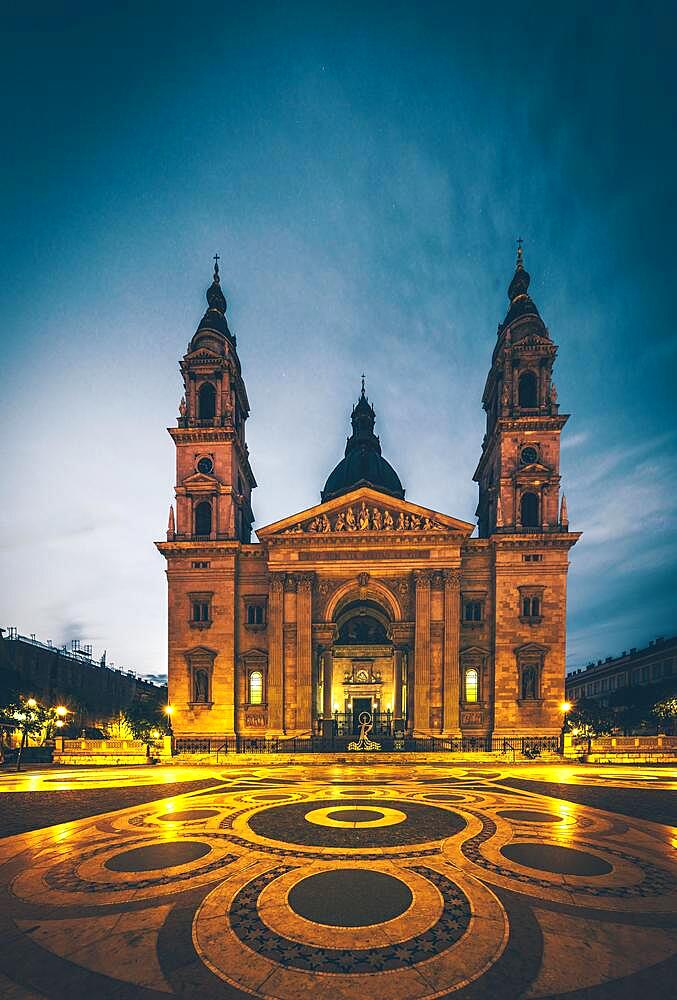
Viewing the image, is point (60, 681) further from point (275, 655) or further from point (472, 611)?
point (472, 611)

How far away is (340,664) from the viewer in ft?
194

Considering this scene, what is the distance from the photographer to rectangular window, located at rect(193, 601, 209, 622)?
48562 mm

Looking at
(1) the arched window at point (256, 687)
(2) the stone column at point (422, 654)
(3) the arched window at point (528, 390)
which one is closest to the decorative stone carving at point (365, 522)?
(2) the stone column at point (422, 654)

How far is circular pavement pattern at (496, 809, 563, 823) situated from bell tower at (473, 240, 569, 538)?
108ft

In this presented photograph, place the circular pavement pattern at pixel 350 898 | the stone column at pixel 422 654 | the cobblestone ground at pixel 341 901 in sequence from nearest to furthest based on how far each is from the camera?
the cobblestone ground at pixel 341 901
the circular pavement pattern at pixel 350 898
the stone column at pixel 422 654

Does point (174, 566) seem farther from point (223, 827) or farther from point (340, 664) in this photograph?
point (223, 827)

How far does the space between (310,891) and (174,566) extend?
4217cm


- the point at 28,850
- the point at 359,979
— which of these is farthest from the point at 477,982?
the point at 28,850

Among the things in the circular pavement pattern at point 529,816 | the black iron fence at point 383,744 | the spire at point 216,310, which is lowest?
the black iron fence at point 383,744

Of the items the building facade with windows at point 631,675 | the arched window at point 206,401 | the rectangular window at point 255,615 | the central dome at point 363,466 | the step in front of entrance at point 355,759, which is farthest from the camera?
the central dome at point 363,466

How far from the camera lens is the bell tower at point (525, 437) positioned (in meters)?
48.9

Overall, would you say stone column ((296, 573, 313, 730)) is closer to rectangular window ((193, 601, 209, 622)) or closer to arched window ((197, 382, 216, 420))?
rectangular window ((193, 601, 209, 622))

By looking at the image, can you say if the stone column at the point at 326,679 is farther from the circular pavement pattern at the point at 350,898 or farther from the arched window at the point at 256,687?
the circular pavement pattern at the point at 350,898

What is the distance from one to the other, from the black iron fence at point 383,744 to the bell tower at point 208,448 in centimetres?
1738
